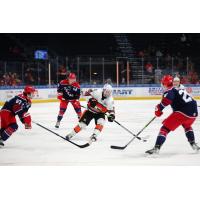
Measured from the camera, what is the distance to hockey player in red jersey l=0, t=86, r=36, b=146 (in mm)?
3764

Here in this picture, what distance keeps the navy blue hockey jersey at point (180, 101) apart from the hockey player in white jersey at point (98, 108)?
751 millimetres

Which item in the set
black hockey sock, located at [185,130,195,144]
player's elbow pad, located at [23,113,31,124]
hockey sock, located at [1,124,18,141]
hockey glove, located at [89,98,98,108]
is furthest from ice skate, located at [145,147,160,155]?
hockey sock, located at [1,124,18,141]

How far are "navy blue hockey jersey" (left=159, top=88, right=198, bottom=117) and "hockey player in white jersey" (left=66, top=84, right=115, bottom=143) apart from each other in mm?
751

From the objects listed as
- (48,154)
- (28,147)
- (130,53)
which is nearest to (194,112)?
(48,154)

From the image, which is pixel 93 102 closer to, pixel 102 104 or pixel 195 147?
pixel 102 104

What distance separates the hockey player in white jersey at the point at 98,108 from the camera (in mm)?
3945

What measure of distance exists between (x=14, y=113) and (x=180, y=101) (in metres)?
Result: 1.65

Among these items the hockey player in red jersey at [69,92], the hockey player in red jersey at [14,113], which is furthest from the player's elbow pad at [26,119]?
the hockey player in red jersey at [69,92]

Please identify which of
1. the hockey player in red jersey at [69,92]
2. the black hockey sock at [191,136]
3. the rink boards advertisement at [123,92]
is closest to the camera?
the black hockey sock at [191,136]

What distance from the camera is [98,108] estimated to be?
3986mm

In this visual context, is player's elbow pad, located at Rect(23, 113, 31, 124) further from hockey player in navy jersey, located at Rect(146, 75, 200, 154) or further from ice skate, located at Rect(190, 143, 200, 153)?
ice skate, located at Rect(190, 143, 200, 153)

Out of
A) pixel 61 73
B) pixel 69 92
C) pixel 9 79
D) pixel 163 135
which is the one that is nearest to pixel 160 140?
pixel 163 135

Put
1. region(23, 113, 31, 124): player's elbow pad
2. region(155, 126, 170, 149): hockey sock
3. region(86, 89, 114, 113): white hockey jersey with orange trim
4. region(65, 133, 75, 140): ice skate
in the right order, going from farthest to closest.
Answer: region(65, 133, 75, 140): ice skate, region(86, 89, 114, 113): white hockey jersey with orange trim, region(23, 113, 31, 124): player's elbow pad, region(155, 126, 170, 149): hockey sock

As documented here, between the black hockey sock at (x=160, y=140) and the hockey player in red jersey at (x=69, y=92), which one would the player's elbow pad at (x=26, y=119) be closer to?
the black hockey sock at (x=160, y=140)
